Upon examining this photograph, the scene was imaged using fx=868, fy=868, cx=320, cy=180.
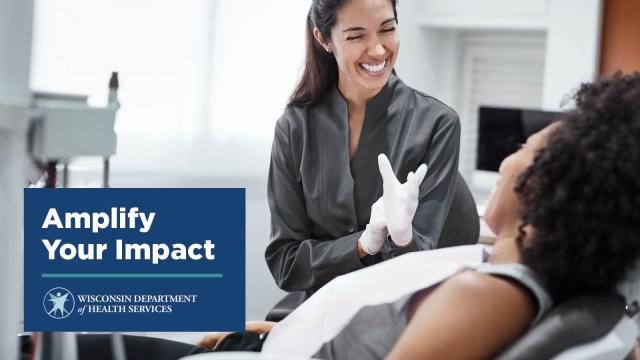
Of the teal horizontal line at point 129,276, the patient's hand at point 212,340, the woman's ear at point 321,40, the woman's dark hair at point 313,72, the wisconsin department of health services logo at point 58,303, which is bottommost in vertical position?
the patient's hand at point 212,340

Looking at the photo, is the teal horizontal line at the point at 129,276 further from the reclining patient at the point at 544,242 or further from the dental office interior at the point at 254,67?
the dental office interior at the point at 254,67

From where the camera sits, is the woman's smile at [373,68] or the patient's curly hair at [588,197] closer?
the patient's curly hair at [588,197]

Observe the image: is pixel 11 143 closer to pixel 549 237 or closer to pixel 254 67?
pixel 549 237

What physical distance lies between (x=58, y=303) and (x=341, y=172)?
76 cm

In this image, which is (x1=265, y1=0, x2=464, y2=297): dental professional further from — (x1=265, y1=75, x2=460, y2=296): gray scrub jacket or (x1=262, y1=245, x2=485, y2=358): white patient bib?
(x1=262, y1=245, x2=485, y2=358): white patient bib

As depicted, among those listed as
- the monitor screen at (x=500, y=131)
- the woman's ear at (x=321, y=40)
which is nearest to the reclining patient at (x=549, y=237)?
the woman's ear at (x=321, y=40)

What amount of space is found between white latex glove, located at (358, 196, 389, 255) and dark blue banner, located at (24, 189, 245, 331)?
327 mm

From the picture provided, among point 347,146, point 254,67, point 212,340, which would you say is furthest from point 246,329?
point 254,67

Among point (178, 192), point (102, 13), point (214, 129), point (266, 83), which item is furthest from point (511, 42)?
point (178, 192)

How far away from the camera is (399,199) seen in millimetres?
1530

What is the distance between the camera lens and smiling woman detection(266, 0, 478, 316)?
5.84 feet

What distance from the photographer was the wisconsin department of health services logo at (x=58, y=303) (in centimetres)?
121

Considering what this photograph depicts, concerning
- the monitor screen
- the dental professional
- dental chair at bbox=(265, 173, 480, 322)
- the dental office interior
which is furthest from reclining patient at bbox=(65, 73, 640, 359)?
the monitor screen

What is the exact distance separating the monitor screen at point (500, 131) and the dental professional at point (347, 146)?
171cm
